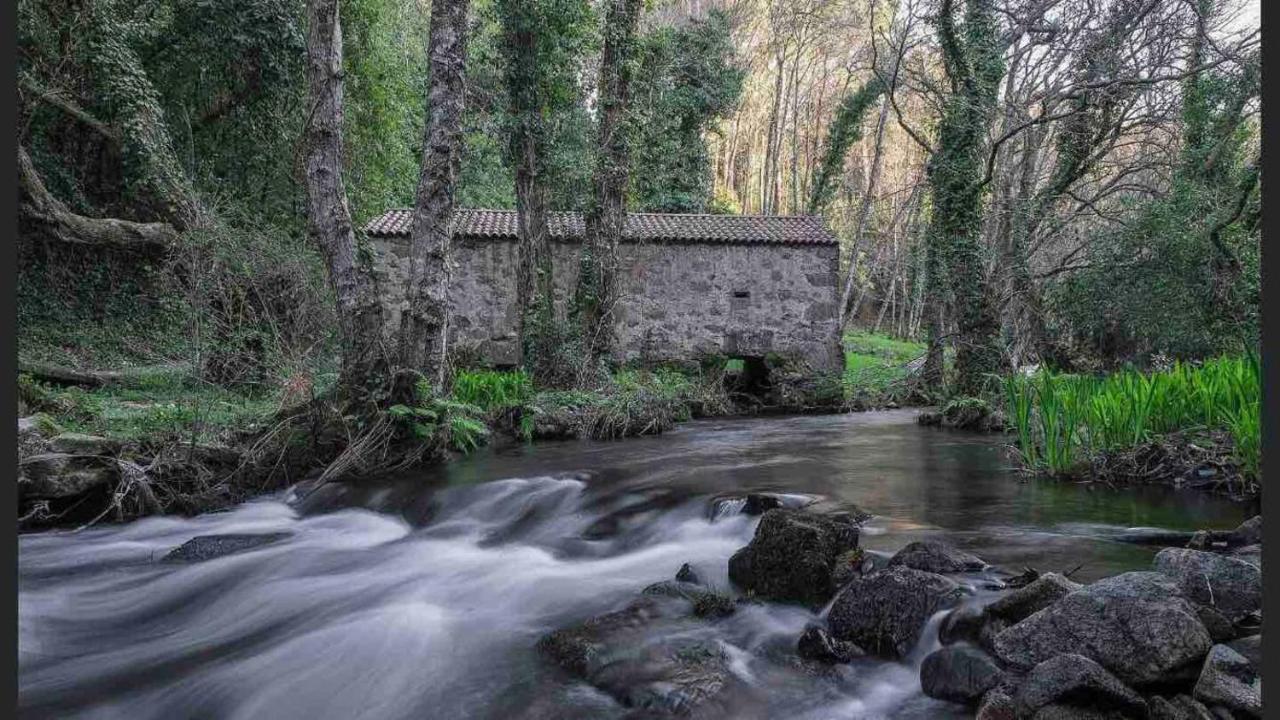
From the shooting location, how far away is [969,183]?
1221cm

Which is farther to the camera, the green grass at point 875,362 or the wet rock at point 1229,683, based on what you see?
the green grass at point 875,362

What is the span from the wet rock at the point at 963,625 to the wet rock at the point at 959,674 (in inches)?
3.5

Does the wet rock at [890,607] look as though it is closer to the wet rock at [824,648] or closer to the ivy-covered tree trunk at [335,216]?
the wet rock at [824,648]

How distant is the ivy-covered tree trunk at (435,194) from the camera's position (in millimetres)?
8117

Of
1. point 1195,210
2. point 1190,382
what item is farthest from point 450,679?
point 1195,210

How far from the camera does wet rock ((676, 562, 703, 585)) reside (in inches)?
173

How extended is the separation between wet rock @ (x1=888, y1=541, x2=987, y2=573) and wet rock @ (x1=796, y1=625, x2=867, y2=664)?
0.58m

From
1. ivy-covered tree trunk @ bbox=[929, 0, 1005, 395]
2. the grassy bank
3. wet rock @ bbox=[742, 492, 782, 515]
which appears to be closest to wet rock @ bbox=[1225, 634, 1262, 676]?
wet rock @ bbox=[742, 492, 782, 515]

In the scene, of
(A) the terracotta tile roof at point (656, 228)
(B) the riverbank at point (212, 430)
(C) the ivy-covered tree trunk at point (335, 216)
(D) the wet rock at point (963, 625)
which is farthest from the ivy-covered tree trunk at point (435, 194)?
(A) the terracotta tile roof at point (656, 228)

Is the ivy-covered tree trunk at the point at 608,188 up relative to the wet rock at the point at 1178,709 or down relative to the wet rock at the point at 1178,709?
up

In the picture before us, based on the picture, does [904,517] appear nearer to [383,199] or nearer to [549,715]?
[549,715]

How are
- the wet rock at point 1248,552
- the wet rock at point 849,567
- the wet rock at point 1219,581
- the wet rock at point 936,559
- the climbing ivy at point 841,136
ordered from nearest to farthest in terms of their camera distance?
1. the wet rock at point 1219,581
2. the wet rock at point 1248,552
3. the wet rock at point 936,559
4. the wet rock at point 849,567
5. the climbing ivy at point 841,136

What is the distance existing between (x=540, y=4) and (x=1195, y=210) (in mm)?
10067

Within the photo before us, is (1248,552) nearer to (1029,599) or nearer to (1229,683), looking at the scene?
(1029,599)
